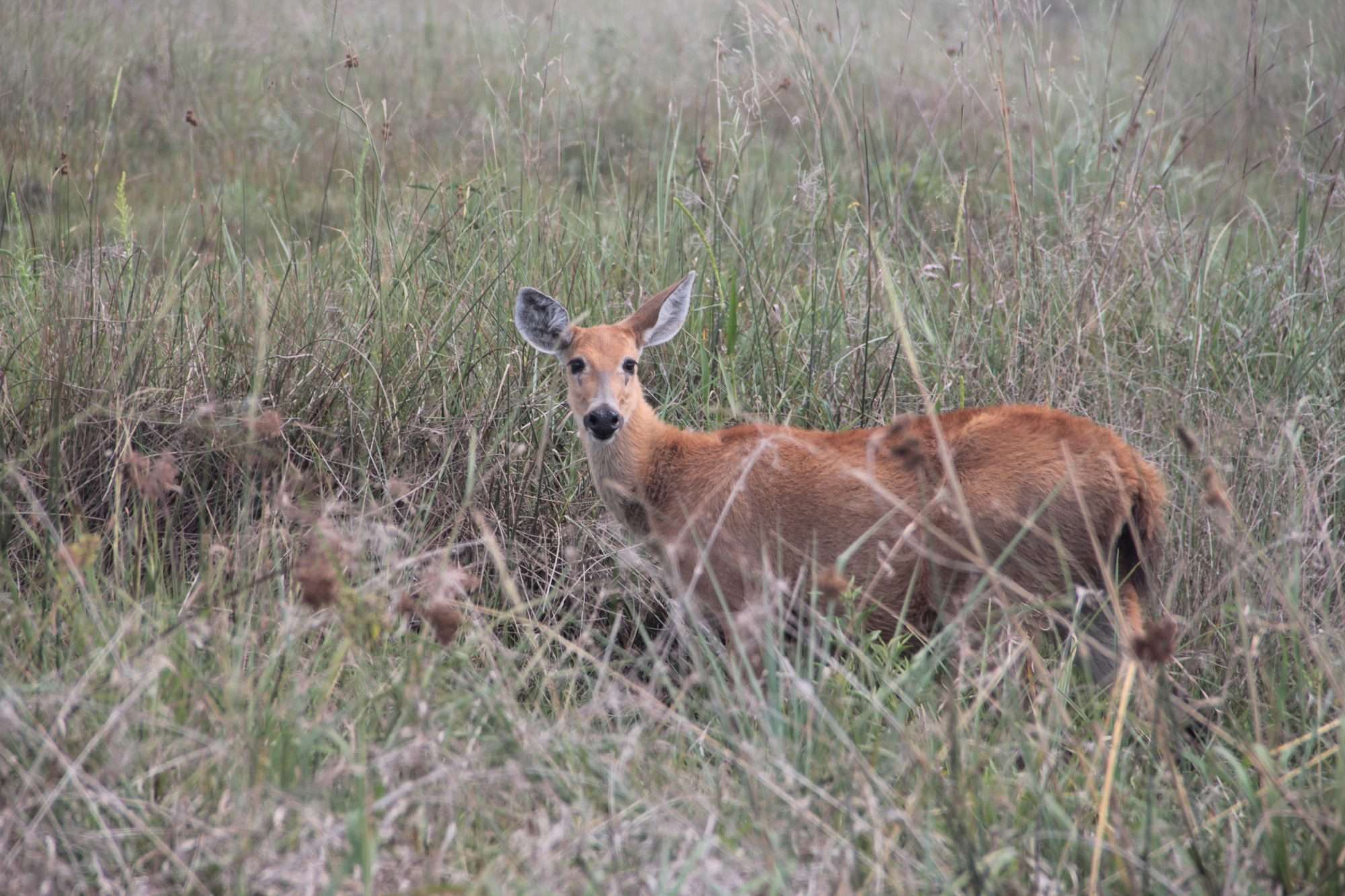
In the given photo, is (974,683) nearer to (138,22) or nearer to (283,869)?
(283,869)

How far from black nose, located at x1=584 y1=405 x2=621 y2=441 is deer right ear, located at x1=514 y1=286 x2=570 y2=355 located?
334mm

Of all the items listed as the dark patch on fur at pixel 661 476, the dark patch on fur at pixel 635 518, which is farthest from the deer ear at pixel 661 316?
the dark patch on fur at pixel 635 518

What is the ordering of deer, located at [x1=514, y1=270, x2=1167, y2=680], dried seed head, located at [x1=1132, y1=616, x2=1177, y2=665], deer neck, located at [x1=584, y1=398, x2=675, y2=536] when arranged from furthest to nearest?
deer neck, located at [x1=584, y1=398, x2=675, y2=536], deer, located at [x1=514, y1=270, x2=1167, y2=680], dried seed head, located at [x1=1132, y1=616, x2=1177, y2=665]

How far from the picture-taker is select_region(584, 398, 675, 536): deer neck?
446cm

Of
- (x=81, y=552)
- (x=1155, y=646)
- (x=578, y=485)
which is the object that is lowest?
(x=578, y=485)

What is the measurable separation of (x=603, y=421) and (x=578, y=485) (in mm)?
546

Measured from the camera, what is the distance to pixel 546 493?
4.64 m

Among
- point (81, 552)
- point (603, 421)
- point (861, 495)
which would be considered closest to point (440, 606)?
point (81, 552)

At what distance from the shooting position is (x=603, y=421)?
4.33 m

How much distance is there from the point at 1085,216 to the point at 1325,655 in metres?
2.85

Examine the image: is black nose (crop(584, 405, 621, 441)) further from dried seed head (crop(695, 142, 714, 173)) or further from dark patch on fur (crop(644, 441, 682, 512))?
dried seed head (crop(695, 142, 714, 173))

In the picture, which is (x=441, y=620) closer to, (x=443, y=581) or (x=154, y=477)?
(x=443, y=581)

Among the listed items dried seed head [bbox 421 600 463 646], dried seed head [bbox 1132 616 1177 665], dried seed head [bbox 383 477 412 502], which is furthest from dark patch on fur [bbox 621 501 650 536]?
dried seed head [bbox 1132 616 1177 665]

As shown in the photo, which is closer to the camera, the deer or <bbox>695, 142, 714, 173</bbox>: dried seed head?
the deer
